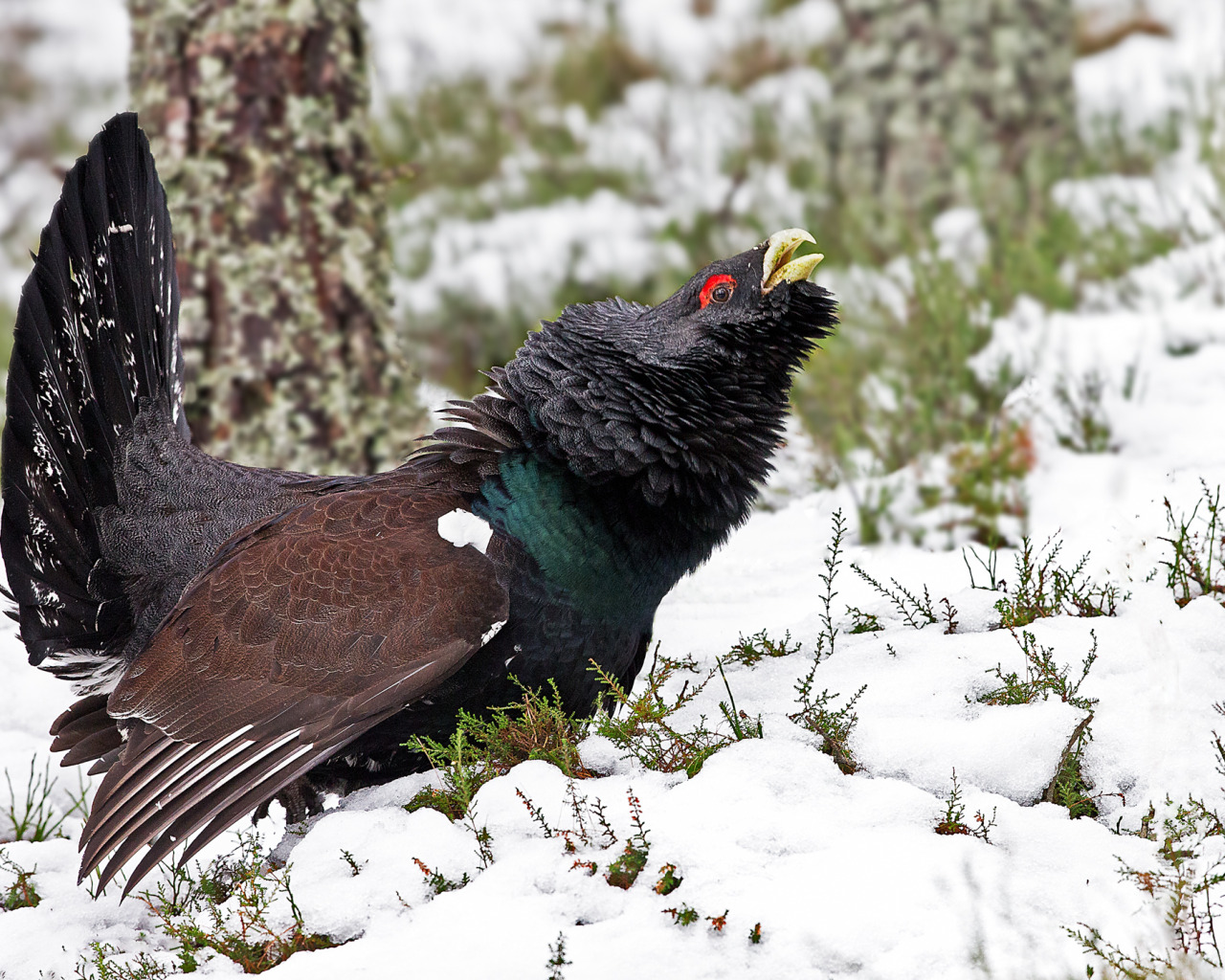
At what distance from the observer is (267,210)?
16.5 feet

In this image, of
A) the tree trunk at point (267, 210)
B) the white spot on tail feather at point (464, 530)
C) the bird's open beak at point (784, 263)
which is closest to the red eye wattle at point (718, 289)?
the bird's open beak at point (784, 263)

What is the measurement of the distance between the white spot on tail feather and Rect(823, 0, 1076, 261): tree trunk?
15.3 ft

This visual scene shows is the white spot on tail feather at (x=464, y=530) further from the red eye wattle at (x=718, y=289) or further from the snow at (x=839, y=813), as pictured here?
the red eye wattle at (x=718, y=289)

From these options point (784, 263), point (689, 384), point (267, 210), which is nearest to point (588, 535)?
point (689, 384)

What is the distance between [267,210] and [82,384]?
1.88m

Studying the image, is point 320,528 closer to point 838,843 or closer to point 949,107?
point 838,843

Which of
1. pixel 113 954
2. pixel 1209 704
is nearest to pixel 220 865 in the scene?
pixel 113 954

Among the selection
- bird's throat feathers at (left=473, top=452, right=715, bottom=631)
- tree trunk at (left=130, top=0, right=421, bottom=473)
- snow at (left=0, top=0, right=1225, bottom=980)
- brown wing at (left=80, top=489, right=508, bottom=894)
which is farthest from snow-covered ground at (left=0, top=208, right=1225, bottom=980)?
tree trunk at (left=130, top=0, right=421, bottom=473)

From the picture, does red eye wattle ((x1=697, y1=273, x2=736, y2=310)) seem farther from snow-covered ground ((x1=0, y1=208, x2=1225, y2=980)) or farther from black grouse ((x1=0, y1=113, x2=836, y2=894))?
snow-covered ground ((x1=0, y1=208, x2=1225, y2=980))

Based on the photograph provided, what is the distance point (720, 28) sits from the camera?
11.1 meters

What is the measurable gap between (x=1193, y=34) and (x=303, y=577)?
9.94m

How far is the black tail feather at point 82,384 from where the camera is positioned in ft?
10.9

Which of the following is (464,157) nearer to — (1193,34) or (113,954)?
(1193,34)

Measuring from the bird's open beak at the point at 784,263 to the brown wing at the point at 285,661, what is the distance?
110cm
